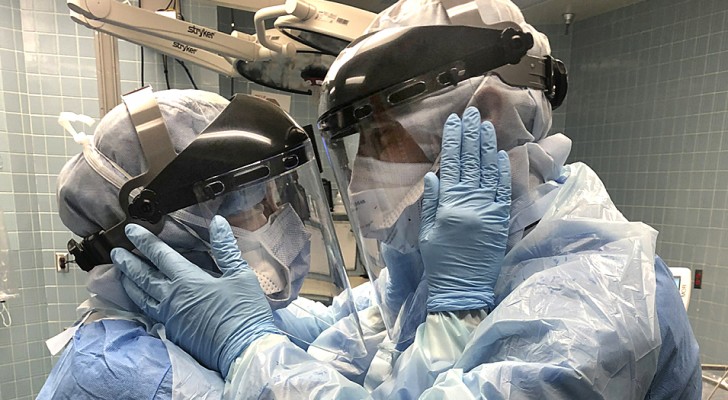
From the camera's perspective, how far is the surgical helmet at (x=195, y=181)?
0.86 metres

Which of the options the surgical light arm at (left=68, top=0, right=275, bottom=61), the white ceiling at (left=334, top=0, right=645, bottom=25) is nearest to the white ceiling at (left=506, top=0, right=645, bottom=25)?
the white ceiling at (left=334, top=0, right=645, bottom=25)

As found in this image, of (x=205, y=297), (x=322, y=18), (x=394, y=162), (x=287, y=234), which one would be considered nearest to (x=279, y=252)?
(x=287, y=234)

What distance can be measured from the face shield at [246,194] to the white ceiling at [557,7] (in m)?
2.27

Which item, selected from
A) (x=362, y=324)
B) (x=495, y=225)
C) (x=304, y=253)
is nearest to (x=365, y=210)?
(x=304, y=253)

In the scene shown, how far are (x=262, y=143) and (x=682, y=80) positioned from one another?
2788 millimetres

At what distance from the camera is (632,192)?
117 inches

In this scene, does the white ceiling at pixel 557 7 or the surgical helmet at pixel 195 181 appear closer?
the surgical helmet at pixel 195 181

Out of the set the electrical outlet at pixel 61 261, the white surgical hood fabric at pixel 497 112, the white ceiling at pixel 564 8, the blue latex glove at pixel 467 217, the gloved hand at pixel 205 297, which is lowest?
the electrical outlet at pixel 61 261

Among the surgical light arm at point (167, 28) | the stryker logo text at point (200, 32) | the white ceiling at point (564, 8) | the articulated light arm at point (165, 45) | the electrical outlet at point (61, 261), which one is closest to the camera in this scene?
the surgical light arm at point (167, 28)

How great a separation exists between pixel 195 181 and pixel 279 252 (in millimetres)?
223

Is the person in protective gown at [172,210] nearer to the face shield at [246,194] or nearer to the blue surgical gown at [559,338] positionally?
the face shield at [246,194]

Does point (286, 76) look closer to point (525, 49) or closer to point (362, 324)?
point (362, 324)

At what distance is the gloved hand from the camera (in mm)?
853

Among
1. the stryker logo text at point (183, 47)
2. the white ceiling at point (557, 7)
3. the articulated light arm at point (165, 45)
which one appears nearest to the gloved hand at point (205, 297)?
the articulated light arm at point (165, 45)
